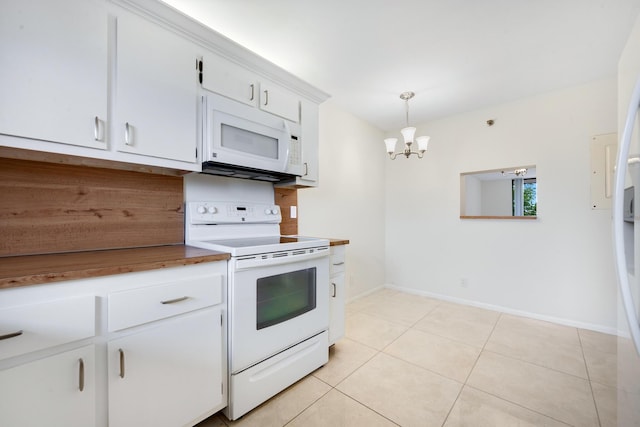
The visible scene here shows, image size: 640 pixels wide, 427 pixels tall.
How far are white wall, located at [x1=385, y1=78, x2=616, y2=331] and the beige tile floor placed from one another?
0.37m

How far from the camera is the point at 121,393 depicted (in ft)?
3.38

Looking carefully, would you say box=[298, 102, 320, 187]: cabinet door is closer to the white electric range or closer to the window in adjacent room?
the white electric range

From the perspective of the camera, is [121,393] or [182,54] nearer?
[121,393]

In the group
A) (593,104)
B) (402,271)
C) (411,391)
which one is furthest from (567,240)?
(411,391)

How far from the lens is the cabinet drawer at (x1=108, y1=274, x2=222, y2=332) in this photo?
102 centimetres

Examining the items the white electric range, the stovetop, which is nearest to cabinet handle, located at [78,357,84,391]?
the white electric range

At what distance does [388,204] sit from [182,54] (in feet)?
10.3

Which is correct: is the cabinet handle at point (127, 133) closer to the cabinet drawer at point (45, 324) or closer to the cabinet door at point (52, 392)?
the cabinet drawer at point (45, 324)

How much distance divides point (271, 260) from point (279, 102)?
1.23 metres

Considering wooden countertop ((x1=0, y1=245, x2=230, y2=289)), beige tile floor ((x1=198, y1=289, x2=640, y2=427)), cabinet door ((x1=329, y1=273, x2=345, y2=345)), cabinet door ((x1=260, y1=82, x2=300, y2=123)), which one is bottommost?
beige tile floor ((x1=198, y1=289, x2=640, y2=427))

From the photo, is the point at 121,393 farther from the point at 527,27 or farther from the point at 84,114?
the point at 527,27

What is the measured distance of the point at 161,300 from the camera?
3.69 ft

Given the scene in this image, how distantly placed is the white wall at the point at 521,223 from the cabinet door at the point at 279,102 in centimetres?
219

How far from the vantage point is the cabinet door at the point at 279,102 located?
6.17 ft
